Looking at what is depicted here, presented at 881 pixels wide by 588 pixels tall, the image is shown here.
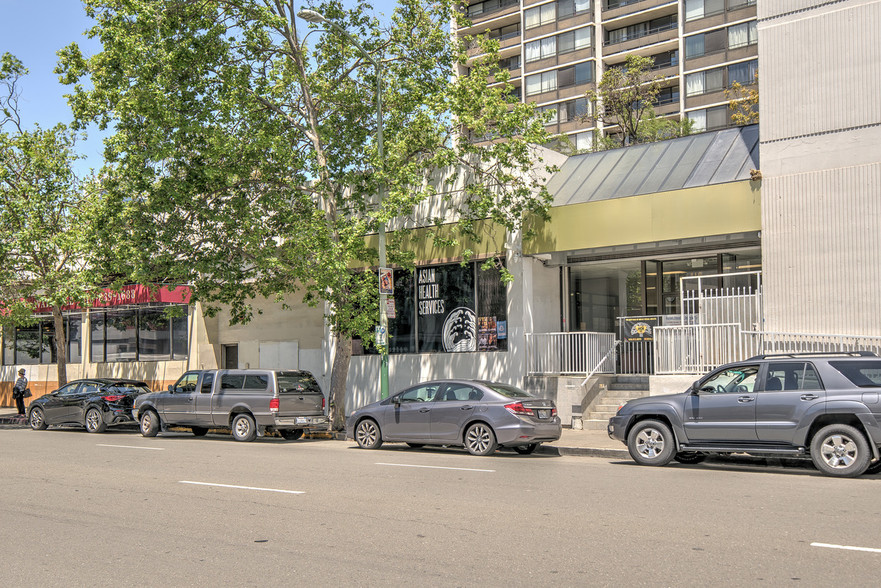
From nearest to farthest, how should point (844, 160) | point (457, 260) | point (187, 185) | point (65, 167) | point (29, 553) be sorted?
point (29, 553)
point (844, 160)
point (187, 185)
point (457, 260)
point (65, 167)

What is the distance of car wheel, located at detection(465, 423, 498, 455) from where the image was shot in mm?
15344

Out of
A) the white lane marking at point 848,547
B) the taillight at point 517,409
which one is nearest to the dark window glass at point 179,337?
the taillight at point 517,409

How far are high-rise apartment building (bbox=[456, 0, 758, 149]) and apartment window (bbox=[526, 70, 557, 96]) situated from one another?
0.25 ft

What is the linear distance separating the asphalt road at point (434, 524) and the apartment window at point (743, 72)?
4821cm

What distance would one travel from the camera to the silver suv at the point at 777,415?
11867mm

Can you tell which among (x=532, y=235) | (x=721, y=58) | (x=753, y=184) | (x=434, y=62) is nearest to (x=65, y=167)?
(x=434, y=62)

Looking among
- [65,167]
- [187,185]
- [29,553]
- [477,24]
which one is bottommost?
[29,553]

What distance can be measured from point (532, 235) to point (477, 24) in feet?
173

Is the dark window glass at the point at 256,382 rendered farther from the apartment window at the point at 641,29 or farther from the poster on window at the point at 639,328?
the apartment window at the point at 641,29

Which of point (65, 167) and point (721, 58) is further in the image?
point (721, 58)

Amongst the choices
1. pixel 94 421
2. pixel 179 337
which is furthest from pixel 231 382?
pixel 179 337

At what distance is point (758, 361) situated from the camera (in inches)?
508

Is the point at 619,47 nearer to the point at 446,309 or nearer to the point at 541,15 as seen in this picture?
the point at 541,15

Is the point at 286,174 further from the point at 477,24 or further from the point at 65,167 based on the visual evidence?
the point at 477,24
